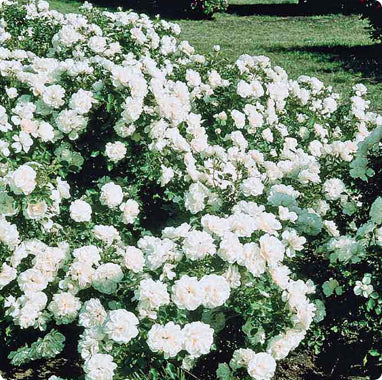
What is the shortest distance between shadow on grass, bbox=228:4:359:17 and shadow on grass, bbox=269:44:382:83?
5840mm

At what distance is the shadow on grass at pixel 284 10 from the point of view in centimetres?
1755

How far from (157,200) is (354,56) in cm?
780

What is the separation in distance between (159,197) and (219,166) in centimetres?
46

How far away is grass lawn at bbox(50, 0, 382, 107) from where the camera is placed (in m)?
9.23

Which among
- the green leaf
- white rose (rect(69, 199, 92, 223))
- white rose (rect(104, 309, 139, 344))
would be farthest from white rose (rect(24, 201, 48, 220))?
the green leaf

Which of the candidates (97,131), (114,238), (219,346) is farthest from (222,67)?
(219,346)

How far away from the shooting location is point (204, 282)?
2.31 metres

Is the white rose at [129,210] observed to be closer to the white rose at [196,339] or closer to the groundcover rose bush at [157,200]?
the groundcover rose bush at [157,200]

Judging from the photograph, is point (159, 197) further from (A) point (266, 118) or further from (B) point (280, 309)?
(B) point (280, 309)

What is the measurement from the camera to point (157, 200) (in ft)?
11.8

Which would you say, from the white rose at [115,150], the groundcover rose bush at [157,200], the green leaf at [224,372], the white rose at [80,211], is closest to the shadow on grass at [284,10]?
the groundcover rose bush at [157,200]

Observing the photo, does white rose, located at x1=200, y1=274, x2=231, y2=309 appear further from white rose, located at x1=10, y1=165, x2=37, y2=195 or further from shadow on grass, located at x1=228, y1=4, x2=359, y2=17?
shadow on grass, located at x1=228, y1=4, x2=359, y2=17

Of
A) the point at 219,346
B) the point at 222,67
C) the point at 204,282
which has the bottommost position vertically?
the point at 219,346

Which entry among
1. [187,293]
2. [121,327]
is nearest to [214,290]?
[187,293]
